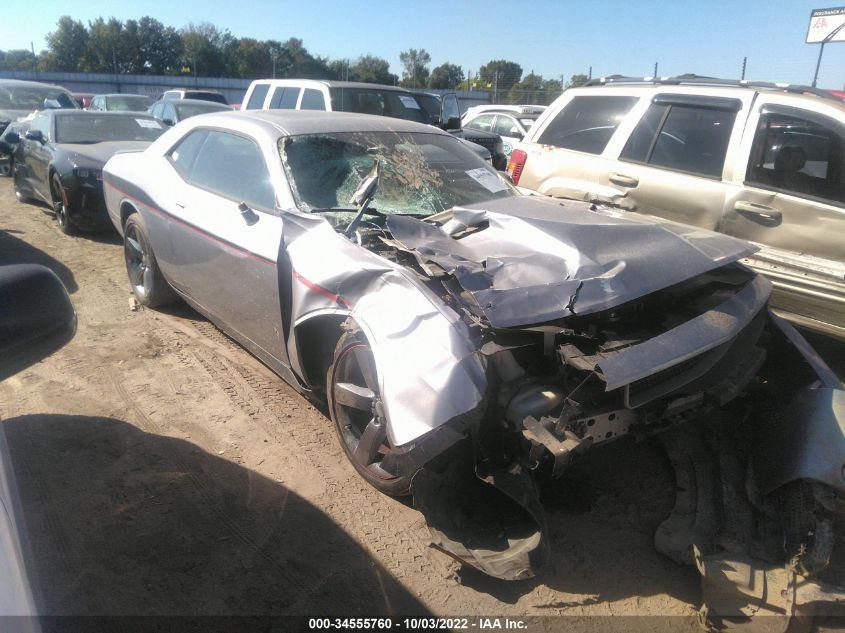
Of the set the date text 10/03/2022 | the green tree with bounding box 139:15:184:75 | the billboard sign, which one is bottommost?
the date text 10/03/2022

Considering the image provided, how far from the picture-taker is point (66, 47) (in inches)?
2359

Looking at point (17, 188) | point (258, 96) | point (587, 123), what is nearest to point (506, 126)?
point (258, 96)

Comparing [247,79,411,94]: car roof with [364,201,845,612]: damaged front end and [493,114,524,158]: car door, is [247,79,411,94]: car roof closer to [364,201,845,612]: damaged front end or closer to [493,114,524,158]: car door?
[493,114,524,158]: car door

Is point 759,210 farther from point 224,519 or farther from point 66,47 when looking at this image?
point 66,47

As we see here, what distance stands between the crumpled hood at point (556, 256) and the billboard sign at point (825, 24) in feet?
57.1

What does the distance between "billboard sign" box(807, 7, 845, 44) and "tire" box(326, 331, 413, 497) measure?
730 inches

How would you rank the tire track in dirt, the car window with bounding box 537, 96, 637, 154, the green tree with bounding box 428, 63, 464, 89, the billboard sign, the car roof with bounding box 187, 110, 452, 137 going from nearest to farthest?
the tire track in dirt
the car roof with bounding box 187, 110, 452, 137
the car window with bounding box 537, 96, 637, 154
the billboard sign
the green tree with bounding box 428, 63, 464, 89

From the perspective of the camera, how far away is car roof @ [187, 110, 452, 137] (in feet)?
12.6

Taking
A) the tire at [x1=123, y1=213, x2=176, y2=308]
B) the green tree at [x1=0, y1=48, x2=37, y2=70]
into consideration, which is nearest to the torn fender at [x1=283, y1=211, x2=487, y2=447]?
the tire at [x1=123, y1=213, x2=176, y2=308]

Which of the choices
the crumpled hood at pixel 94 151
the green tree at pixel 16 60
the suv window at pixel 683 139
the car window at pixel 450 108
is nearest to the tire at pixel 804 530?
the suv window at pixel 683 139

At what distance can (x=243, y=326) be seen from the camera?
3.77 meters

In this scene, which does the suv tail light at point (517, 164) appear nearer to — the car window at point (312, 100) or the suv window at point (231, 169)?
the suv window at point (231, 169)

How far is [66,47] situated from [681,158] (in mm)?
71769

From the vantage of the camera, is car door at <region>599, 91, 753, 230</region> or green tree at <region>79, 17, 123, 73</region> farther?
green tree at <region>79, 17, 123, 73</region>
